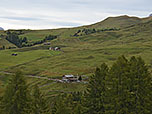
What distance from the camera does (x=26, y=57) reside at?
19088cm

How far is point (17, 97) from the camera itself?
3375 centimetres

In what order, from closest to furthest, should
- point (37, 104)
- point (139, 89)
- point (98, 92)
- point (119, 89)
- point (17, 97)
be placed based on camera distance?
point (119, 89)
point (139, 89)
point (17, 97)
point (98, 92)
point (37, 104)

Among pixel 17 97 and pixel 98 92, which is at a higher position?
pixel 17 97

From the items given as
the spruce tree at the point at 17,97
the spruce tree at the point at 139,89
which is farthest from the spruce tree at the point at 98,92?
the spruce tree at the point at 17,97

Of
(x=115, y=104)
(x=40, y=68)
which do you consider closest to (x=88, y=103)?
(x=115, y=104)

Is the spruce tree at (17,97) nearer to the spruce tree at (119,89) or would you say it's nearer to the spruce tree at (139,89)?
the spruce tree at (119,89)

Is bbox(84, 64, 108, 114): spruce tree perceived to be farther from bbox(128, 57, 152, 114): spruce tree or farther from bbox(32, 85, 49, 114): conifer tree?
bbox(32, 85, 49, 114): conifer tree

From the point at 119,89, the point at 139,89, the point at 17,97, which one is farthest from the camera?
the point at 17,97

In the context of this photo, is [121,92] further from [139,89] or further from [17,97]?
[17,97]

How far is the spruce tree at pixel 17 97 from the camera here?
33.6m

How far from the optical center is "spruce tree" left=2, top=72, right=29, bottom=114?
33594 mm

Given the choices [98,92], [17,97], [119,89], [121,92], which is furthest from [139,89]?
[17,97]

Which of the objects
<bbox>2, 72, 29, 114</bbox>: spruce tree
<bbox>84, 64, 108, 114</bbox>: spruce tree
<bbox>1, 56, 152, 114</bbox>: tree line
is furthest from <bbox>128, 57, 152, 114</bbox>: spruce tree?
<bbox>2, 72, 29, 114</bbox>: spruce tree

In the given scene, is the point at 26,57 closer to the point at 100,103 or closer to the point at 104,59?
the point at 104,59
